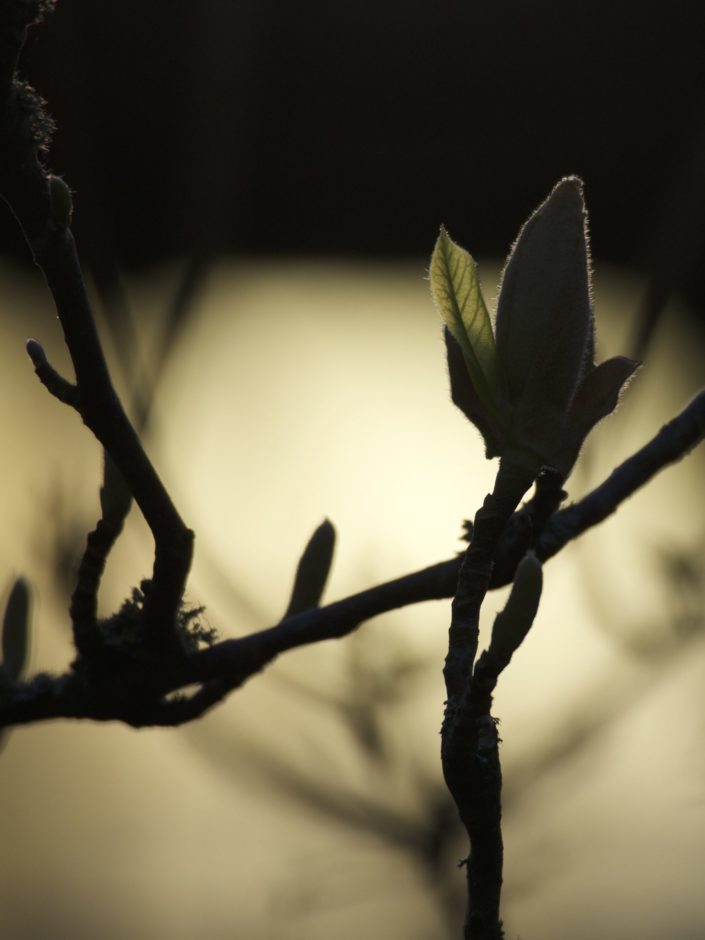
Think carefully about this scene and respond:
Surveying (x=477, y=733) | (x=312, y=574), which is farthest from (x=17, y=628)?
(x=477, y=733)

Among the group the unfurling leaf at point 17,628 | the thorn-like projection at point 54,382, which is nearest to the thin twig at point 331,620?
the unfurling leaf at point 17,628

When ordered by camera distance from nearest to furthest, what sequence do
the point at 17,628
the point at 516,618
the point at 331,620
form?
the point at 516,618, the point at 331,620, the point at 17,628

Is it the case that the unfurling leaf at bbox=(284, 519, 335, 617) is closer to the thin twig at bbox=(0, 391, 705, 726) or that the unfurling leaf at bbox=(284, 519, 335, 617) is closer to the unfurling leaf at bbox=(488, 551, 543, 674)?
the thin twig at bbox=(0, 391, 705, 726)

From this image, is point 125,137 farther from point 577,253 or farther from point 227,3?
point 577,253

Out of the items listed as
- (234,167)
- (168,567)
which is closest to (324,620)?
(168,567)

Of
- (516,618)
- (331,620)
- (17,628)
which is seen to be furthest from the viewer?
(17,628)

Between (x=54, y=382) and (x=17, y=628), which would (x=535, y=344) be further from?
(x=17, y=628)

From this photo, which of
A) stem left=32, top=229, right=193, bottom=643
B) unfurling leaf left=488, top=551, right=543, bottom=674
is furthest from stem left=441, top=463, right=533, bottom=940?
stem left=32, top=229, right=193, bottom=643
